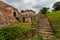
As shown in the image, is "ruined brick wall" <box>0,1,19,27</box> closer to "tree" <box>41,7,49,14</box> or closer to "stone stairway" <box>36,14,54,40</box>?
"stone stairway" <box>36,14,54,40</box>

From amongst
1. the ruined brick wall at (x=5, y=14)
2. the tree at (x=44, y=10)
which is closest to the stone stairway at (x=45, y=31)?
the ruined brick wall at (x=5, y=14)

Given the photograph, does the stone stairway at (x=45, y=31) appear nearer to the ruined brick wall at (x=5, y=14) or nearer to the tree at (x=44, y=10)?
the ruined brick wall at (x=5, y=14)

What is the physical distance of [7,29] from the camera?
18391 millimetres

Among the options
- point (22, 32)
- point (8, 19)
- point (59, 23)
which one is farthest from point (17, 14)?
point (22, 32)

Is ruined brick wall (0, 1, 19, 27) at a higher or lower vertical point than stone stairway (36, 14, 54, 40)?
higher

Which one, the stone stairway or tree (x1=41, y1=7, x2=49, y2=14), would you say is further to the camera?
tree (x1=41, y1=7, x2=49, y2=14)

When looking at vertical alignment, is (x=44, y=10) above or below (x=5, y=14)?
above

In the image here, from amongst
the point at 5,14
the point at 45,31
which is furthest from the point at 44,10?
the point at 45,31

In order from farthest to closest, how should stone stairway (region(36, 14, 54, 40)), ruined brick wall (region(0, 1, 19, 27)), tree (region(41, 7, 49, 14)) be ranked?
tree (region(41, 7, 49, 14)) < ruined brick wall (region(0, 1, 19, 27)) < stone stairway (region(36, 14, 54, 40))

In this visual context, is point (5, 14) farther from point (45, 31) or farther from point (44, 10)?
point (44, 10)

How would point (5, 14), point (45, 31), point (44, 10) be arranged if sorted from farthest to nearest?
point (44, 10), point (5, 14), point (45, 31)

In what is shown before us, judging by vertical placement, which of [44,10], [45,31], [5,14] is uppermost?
[44,10]

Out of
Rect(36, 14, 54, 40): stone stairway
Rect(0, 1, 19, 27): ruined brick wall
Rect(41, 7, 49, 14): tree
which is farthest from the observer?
Rect(41, 7, 49, 14): tree

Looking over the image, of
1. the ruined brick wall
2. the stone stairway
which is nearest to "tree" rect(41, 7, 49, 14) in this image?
the ruined brick wall
